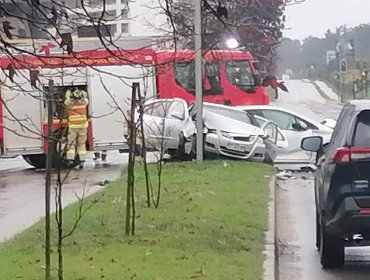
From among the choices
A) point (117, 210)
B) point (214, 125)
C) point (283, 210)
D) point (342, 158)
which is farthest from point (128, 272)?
point (214, 125)

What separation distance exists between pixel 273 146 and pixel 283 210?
7.73 meters

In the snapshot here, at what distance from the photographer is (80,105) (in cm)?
2448

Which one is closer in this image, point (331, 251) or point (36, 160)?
point (331, 251)

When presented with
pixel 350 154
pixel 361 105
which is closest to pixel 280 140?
pixel 361 105

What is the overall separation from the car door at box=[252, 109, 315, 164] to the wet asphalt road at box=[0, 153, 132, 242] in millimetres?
3960

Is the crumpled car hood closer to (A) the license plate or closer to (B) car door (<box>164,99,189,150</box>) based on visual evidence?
(A) the license plate

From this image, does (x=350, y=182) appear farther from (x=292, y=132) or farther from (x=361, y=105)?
(x=292, y=132)

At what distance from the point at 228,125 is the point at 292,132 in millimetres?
2248

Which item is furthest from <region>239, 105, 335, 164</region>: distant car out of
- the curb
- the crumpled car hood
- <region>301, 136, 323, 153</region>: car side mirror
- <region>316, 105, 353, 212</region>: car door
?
<region>316, 105, 353, 212</region>: car door

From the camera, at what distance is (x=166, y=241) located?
11234 mm

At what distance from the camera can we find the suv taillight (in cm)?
987

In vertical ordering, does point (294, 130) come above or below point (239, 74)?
→ below

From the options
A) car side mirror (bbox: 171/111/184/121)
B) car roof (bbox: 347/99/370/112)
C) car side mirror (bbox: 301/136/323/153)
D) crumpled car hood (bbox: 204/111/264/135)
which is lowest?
crumpled car hood (bbox: 204/111/264/135)

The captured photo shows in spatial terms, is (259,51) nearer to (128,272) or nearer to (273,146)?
(128,272)
